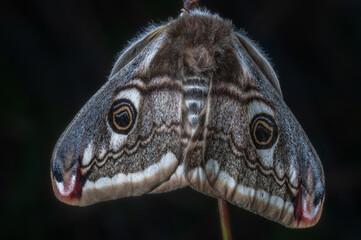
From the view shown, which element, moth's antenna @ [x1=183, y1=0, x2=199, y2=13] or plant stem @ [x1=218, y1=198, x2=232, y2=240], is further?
moth's antenna @ [x1=183, y1=0, x2=199, y2=13]

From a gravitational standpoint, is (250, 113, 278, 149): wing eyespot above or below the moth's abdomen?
below

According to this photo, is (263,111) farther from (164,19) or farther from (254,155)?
(164,19)

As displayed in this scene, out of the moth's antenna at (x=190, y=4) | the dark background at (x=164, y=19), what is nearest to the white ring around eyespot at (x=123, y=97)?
the moth's antenna at (x=190, y=4)

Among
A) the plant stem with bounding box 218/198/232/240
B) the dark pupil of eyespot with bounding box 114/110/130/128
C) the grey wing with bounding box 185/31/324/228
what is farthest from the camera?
the dark pupil of eyespot with bounding box 114/110/130/128

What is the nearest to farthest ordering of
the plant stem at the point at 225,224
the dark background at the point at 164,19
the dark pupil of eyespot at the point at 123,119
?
1. the plant stem at the point at 225,224
2. the dark pupil of eyespot at the point at 123,119
3. the dark background at the point at 164,19

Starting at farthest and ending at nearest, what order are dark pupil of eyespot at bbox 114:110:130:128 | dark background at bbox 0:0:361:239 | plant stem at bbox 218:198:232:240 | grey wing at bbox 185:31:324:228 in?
dark background at bbox 0:0:361:239
dark pupil of eyespot at bbox 114:110:130:128
grey wing at bbox 185:31:324:228
plant stem at bbox 218:198:232:240

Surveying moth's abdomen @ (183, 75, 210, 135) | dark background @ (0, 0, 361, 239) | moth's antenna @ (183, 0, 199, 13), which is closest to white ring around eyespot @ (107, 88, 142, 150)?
moth's abdomen @ (183, 75, 210, 135)

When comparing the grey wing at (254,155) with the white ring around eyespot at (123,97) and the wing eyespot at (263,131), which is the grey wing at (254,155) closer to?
the wing eyespot at (263,131)

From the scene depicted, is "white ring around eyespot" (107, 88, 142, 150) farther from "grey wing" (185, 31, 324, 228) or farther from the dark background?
the dark background
